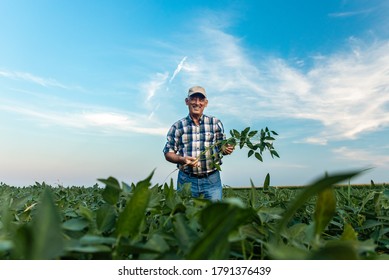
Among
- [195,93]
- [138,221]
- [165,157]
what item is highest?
[195,93]

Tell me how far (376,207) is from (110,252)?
1.22 m

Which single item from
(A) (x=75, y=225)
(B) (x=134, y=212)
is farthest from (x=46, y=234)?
(A) (x=75, y=225)

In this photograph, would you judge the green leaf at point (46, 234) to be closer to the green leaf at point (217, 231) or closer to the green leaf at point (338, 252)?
the green leaf at point (217, 231)

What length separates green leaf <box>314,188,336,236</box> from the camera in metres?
0.85

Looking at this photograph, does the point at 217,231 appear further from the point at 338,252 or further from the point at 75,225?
the point at 75,225

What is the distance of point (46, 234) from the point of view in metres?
0.68

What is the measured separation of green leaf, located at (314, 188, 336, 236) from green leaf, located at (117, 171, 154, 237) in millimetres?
385

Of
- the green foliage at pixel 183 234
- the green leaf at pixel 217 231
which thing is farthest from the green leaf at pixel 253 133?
the green leaf at pixel 217 231

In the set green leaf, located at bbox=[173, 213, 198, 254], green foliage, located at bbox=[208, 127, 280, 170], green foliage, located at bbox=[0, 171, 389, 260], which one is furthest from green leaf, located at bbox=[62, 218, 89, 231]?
green foliage, located at bbox=[208, 127, 280, 170]

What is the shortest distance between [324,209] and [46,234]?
0.58 meters

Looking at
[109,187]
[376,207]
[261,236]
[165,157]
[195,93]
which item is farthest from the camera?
[195,93]

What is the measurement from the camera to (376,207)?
1.60 m
